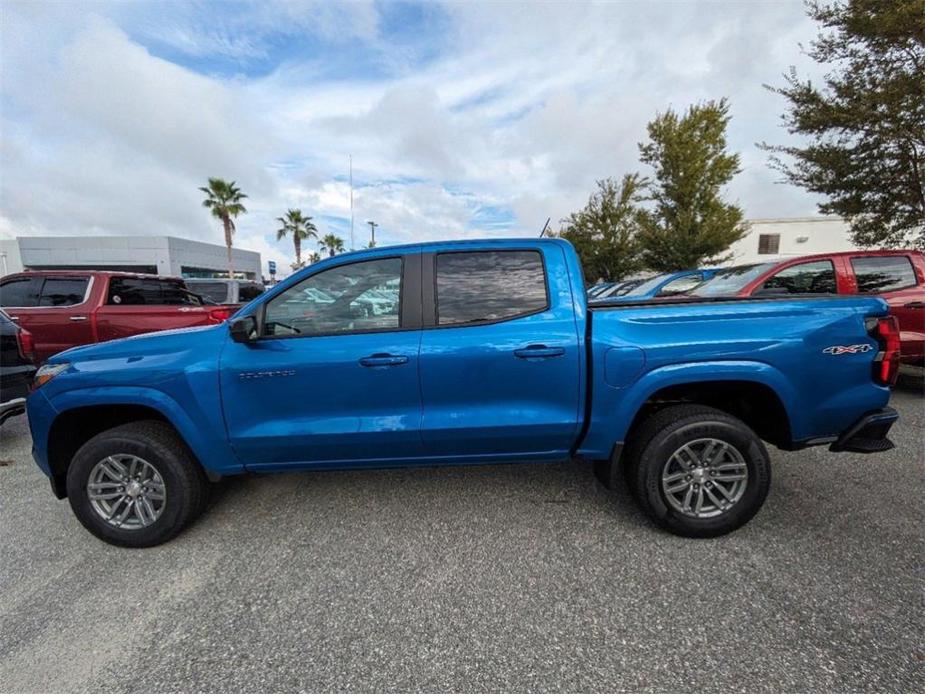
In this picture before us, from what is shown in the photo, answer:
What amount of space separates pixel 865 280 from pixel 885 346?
3.87 meters

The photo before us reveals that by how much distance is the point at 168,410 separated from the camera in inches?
97.7

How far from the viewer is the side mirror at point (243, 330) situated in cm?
242

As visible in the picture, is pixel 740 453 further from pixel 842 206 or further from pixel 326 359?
pixel 842 206

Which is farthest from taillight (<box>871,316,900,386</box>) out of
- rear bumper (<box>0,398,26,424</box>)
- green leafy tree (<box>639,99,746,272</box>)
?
green leafy tree (<box>639,99,746,272</box>)

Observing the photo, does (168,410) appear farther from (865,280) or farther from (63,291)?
(865,280)

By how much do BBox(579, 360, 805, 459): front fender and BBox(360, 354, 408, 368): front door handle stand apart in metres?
1.14

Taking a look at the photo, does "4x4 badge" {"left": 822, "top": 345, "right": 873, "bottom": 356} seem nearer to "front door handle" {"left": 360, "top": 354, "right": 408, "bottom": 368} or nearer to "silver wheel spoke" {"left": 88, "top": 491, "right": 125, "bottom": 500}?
"front door handle" {"left": 360, "top": 354, "right": 408, "bottom": 368}

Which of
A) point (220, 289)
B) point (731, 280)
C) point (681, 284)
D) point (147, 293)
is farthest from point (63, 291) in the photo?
point (681, 284)

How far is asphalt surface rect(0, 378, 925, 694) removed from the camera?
174 centimetres

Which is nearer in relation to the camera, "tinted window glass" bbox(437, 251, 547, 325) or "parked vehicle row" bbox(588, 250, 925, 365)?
"tinted window glass" bbox(437, 251, 547, 325)

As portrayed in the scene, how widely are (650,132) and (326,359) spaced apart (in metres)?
20.9

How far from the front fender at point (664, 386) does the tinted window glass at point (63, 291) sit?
23.1ft

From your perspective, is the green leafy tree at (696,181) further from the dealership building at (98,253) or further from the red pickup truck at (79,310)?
the dealership building at (98,253)

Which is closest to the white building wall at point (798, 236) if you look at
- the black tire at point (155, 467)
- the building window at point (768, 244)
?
the building window at point (768, 244)
